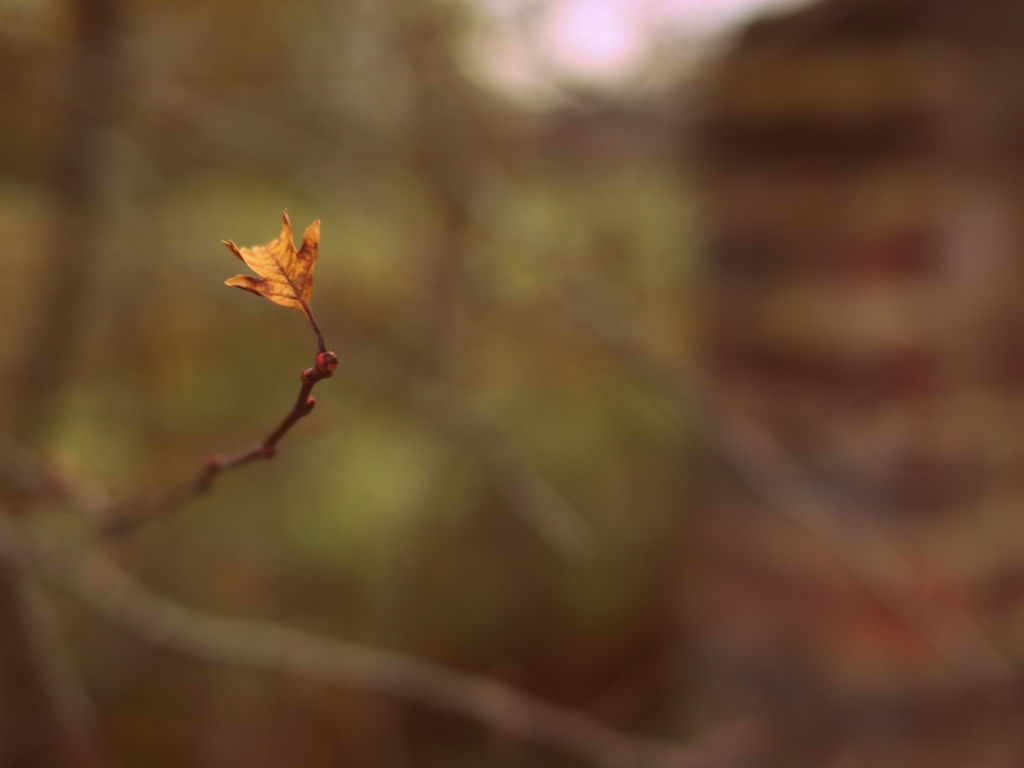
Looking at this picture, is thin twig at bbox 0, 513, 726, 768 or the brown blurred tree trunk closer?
thin twig at bbox 0, 513, 726, 768

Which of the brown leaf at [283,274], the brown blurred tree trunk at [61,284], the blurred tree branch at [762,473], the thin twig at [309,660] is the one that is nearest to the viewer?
the brown leaf at [283,274]

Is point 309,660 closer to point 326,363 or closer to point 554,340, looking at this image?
point 326,363

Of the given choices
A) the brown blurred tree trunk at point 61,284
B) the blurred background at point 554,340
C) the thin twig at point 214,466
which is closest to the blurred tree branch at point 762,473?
the blurred background at point 554,340

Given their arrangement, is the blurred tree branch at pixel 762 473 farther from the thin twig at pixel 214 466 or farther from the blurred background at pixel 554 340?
the thin twig at pixel 214 466

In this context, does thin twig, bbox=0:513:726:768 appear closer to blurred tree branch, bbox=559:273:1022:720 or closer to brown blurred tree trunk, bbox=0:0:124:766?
blurred tree branch, bbox=559:273:1022:720

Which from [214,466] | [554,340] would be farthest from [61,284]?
[214,466]

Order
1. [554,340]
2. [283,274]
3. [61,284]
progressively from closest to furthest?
[283,274] → [61,284] → [554,340]

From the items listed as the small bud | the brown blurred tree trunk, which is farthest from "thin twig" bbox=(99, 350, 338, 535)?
the brown blurred tree trunk
